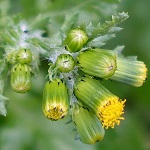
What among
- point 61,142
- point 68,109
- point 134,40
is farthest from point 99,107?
point 134,40

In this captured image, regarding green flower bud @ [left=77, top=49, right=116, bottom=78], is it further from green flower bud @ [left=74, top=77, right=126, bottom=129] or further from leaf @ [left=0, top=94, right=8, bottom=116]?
leaf @ [left=0, top=94, right=8, bottom=116]

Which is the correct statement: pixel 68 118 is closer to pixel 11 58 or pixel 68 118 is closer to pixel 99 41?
pixel 11 58

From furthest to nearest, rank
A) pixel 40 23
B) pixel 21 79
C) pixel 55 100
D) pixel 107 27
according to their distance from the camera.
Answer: pixel 40 23 < pixel 21 79 < pixel 107 27 < pixel 55 100

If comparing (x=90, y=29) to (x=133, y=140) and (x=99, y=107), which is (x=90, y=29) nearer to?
(x=99, y=107)

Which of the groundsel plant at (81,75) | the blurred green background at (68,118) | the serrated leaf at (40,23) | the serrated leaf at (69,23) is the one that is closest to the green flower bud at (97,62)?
the groundsel plant at (81,75)

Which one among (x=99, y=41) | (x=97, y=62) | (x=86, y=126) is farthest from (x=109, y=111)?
(x=99, y=41)

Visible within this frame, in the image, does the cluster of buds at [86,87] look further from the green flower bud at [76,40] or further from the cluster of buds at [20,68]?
the cluster of buds at [20,68]
